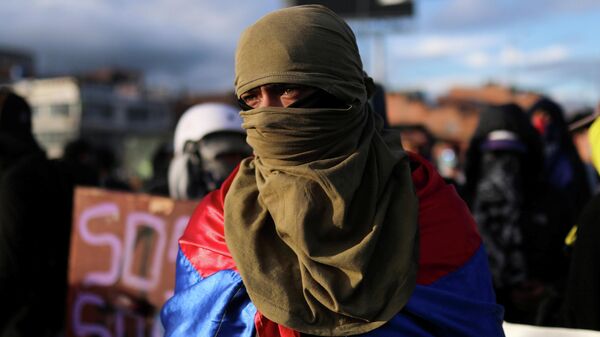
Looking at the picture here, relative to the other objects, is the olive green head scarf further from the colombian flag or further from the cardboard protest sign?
the cardboard protest sign

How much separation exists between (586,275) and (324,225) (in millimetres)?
1152

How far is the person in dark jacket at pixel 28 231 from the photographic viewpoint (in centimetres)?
303

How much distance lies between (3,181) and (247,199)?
1.94m

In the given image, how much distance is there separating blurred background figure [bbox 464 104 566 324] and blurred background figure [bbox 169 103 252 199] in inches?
51.3

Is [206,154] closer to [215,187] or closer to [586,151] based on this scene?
[215,187]

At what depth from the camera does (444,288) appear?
1558 mm

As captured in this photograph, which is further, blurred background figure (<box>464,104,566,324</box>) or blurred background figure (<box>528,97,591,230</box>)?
blurred background figure (<box>528,97,591,230</box>)

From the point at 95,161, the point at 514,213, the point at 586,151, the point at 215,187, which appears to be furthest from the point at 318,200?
the point at 95,161

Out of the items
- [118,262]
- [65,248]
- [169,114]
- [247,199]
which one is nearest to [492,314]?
[247,199]

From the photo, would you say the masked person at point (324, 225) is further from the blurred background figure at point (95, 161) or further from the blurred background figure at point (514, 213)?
the blurred background figure at point (95, 161)

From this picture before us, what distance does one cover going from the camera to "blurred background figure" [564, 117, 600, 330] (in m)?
2.16

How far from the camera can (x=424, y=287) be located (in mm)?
1531

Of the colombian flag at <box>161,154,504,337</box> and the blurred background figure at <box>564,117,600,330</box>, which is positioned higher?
the colombian flag at <box>161,154,504,337</box>

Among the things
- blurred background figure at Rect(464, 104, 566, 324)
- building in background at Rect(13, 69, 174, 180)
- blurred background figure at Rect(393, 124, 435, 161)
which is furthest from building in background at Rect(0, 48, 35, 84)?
blurred background figure at Rect(464, 104, 566, 324)
